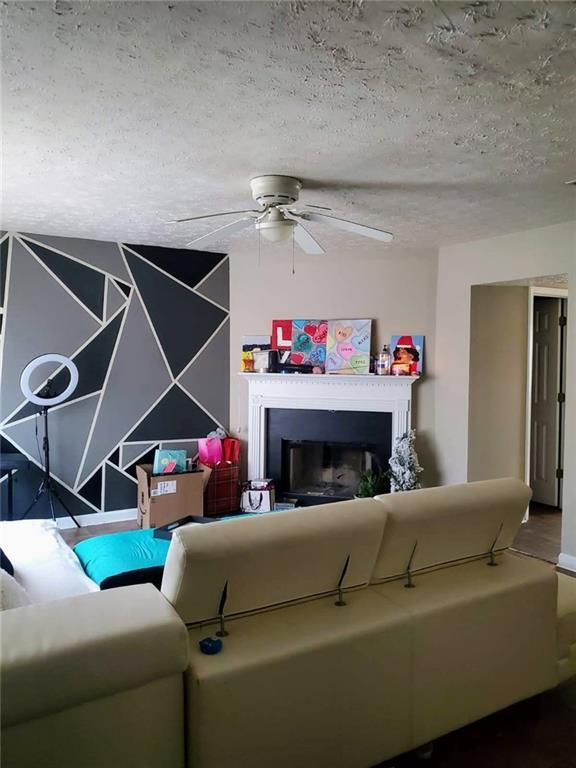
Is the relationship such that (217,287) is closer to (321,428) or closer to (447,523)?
(321,428)

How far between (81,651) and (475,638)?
54.1 inches

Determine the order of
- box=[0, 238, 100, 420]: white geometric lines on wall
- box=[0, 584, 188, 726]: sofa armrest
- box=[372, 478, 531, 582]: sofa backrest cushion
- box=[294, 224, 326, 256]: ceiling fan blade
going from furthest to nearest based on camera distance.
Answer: box=[0, 238, 100, 420]: white geometric lines on wall → box=[294, 224, 326, 256]: ceiling fan blade → box=[372, 478, 531, 582]: sofa backrest cushion → box=[0, 584, 188, 726]: sofa armrest

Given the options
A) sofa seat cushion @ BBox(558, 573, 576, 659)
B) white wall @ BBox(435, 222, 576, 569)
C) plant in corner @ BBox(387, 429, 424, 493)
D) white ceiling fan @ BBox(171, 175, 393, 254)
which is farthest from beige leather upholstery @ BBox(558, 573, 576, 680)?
plant in corner @ BBox(387, 429, 424, 493)

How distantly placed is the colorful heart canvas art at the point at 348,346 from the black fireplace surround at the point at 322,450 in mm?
426

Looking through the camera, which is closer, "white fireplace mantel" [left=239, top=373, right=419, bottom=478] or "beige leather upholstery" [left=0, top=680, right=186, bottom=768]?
"beige leather upholstery" [left=0, top=680, right=186, bottom=768]

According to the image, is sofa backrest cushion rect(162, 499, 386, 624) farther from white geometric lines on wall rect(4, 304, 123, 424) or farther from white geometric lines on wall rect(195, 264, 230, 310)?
white geometric lines on wall rect(195, 264, 230, 310)

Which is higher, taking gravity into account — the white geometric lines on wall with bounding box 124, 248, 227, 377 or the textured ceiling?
the textured ceiling

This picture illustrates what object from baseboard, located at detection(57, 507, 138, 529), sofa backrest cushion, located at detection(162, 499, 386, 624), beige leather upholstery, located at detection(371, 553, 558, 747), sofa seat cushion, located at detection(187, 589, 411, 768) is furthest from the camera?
baseboard, located at detection(57, 507, 138, 529)

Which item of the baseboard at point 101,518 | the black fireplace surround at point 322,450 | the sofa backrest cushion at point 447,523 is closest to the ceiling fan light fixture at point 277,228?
the sofa backrest cushion at point 447,523

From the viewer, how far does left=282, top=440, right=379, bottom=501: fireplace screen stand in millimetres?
5410

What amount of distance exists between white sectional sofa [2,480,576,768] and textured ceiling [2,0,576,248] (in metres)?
1.49

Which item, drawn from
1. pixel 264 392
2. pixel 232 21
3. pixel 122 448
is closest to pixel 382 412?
pixel 264 392

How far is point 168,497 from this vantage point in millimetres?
4684

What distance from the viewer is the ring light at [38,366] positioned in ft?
14.2
